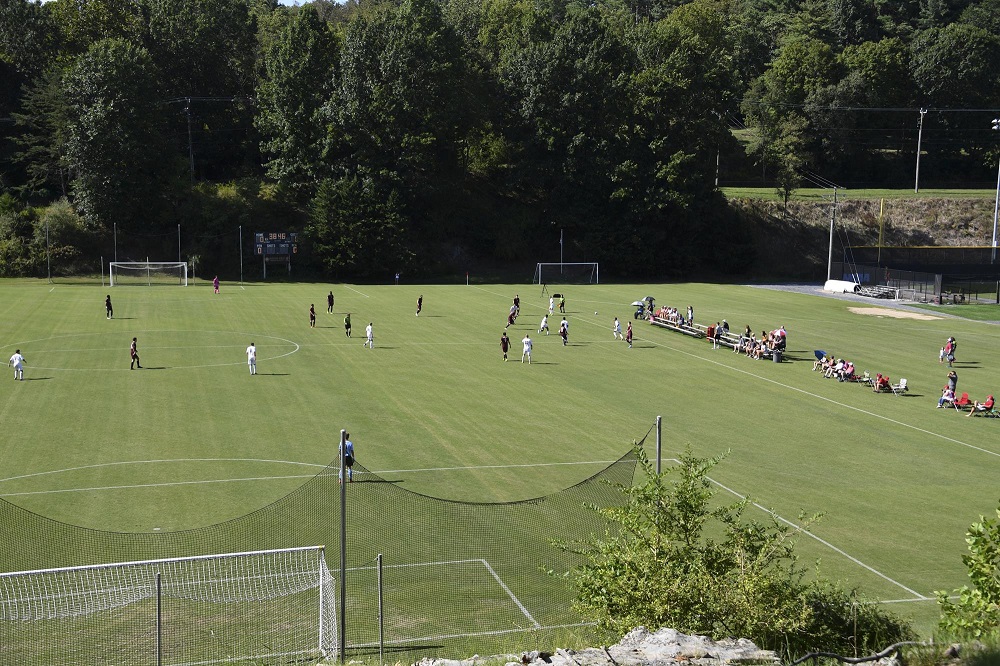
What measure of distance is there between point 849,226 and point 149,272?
224 ft

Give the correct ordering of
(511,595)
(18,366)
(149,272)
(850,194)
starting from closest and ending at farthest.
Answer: (511,595)
(18,366)
(149,272)
(850,194)

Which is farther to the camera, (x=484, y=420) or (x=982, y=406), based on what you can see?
(x=982, y=406)

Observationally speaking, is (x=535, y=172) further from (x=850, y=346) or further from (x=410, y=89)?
(x=850, y=346)

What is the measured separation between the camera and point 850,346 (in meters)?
47.3

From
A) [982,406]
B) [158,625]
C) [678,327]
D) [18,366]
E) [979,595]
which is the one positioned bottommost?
[982,406]

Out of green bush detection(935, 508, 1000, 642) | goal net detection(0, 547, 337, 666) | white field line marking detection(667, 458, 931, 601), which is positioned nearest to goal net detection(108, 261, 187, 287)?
white field line marking detection(667, 458, 931, 601)

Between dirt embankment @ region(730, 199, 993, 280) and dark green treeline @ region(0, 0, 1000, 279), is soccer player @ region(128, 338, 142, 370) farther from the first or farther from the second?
dirt embankment @ region(730, 199, 993, 280)

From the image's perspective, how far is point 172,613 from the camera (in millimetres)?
15047

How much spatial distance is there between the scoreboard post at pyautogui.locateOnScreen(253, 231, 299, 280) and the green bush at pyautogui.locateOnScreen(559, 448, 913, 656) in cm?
7151

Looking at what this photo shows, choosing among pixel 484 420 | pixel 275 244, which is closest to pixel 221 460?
pixel 484 420

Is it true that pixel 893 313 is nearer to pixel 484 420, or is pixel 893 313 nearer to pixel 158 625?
pixel 484 420

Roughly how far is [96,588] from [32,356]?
29.7m

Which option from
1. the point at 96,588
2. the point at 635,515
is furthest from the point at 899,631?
the point at 96,588

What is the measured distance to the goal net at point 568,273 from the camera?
85938 millimetres
